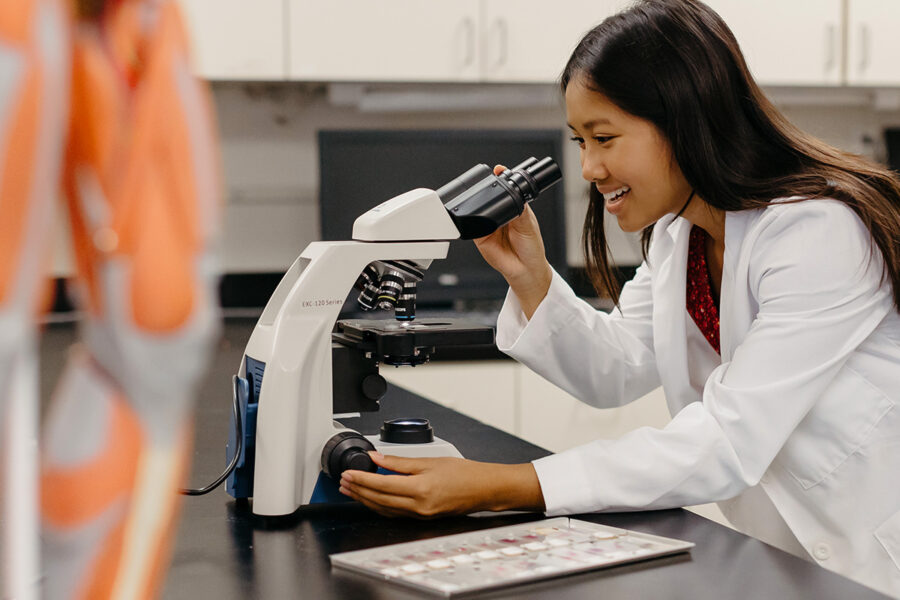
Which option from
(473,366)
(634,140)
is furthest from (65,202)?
(473,366)

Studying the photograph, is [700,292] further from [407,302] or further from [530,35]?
[530,35]

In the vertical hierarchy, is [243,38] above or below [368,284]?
above

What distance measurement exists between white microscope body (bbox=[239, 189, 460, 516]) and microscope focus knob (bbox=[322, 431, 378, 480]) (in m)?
0.02

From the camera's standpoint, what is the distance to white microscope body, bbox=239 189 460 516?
3.56 ft

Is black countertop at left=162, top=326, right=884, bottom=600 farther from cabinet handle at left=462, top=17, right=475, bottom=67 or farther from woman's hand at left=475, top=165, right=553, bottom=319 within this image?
cabinet handle at left=462, top=17, right=475, bottom=67

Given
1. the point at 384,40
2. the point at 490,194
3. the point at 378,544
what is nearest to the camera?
the point at 378,544

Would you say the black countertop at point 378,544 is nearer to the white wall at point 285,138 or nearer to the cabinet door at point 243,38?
the cabinet door at point 243,38

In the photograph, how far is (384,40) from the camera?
3.00 metres

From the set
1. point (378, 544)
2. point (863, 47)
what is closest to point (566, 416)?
point (863, 47)

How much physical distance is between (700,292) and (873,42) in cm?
217

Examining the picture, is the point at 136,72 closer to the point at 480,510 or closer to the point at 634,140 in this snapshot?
the point at 480,510

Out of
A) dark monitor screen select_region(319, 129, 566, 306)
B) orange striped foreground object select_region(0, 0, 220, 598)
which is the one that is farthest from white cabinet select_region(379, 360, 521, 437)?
orange striped foreground object select_region(0, 0, 220, 598)

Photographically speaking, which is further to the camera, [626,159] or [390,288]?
[626,159]

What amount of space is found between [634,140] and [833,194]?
26 centimetres
